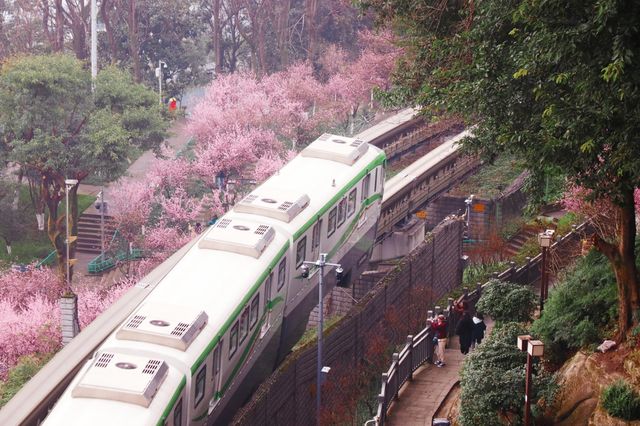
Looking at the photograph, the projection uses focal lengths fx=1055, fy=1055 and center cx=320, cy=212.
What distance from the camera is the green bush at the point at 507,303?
983 inches

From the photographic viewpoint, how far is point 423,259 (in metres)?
33.3

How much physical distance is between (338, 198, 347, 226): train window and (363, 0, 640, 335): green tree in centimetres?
582

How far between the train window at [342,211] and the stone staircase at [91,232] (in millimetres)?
23717

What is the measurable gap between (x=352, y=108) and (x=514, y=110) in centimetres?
4304

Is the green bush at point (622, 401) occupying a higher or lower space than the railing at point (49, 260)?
higher

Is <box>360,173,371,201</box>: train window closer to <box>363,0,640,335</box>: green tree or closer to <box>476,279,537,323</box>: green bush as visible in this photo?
<box>363,0,640,335</box>: green tree

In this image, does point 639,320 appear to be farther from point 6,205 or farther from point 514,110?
point 6,205

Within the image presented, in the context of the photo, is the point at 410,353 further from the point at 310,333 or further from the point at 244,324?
the point at 310,333

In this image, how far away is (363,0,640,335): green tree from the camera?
18188 millimetres

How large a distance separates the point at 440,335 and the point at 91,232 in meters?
32.8

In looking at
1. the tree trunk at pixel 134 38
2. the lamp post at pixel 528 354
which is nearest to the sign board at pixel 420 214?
the lamp post at pixel 528 354

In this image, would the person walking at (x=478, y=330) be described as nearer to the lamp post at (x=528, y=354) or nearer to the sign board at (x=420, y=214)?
the lamp post at (x=528, y=354)

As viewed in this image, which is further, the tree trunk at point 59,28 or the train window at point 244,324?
the tree trunk at point 59,28

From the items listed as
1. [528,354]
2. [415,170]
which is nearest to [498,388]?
[528,354]
